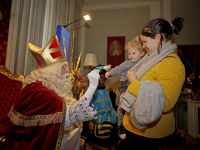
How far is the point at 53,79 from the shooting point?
4.85ft

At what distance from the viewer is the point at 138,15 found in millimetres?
4750

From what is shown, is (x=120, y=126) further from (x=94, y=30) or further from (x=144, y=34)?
(x=94, y=30)

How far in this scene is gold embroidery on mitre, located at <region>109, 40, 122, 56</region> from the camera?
4807 mm

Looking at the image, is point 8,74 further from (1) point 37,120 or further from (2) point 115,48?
(2) point 115,48

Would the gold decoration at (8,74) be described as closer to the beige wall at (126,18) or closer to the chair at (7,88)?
the chair at (7,88)

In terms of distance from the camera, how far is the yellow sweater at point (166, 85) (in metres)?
0.80

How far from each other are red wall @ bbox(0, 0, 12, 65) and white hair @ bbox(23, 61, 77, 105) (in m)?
0.85

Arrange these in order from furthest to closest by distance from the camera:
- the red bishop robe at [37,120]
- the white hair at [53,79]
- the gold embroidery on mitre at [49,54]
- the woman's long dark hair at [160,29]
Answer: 1. the gold embroidery on mitre at [49,54]
2. the white hair at [53,79]
3. the red bishop robe at [37,120]
4. the woman's long dark hair at [160,29]

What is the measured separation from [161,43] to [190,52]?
410cm

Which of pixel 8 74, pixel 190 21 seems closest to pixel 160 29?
pixel 8 74

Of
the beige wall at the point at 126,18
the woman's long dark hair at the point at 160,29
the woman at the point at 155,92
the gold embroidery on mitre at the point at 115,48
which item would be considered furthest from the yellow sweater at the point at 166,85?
the gold embroidery on mitre at the point at 115,48

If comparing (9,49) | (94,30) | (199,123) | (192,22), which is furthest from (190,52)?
Result: (9,49)

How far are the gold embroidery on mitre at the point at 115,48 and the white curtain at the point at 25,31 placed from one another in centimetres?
268

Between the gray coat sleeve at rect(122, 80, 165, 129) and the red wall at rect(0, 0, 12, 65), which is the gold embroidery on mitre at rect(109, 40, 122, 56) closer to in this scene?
the red wall at rect(0, 0, 12, 65)
